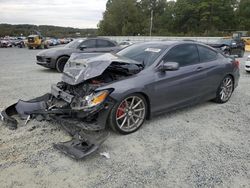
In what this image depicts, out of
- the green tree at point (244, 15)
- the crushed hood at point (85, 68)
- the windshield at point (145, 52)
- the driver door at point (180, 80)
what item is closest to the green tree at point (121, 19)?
the green tree at point (244, 15)

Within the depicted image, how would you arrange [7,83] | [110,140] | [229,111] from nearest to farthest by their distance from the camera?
[110,140], [229,111], [7,83]

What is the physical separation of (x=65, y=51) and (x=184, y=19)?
2401 inches

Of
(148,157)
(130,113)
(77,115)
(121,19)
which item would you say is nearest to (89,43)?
(130,113)

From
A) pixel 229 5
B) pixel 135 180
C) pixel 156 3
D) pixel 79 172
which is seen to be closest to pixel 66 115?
pixel 79 172

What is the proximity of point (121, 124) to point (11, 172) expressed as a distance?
168 centimetres

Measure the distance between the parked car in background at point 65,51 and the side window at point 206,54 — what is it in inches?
193

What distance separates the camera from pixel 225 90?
5699 millimetres

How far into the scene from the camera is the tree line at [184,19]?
194 ft

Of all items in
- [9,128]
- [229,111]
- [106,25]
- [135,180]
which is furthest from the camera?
[106,25]

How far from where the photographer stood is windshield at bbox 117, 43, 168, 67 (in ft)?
14.6

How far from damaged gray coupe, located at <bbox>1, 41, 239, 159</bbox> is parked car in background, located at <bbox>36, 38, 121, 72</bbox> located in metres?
5.27

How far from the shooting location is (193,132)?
4.14 meters

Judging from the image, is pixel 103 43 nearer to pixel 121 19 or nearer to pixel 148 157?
pixel 148 157

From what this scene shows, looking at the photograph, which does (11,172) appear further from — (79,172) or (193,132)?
(193,132)
